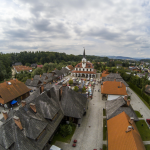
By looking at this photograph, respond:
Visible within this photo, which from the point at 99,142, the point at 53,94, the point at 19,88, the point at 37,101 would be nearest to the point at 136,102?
the point at 99,142

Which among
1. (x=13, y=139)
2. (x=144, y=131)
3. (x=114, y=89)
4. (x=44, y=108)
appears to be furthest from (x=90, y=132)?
(x=114, y=89)

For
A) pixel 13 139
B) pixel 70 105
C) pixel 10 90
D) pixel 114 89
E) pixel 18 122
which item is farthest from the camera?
pixel 114 89

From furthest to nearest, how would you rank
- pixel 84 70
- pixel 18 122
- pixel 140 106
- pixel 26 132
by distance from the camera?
1. pixel 84 70
2. pixel 140 106
3. pixel 26 132
4. pixel 18 122

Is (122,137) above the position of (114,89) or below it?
below

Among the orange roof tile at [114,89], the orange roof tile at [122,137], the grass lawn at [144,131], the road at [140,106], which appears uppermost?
the orange roof tile at [114,89]

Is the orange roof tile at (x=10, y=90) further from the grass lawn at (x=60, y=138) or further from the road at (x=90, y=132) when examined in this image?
the road at (x=90, y=132)

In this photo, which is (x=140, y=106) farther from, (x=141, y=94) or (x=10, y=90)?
(x=10, y=90)

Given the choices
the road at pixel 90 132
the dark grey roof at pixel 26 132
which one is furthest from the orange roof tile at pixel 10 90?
the road at pixel 90 132
